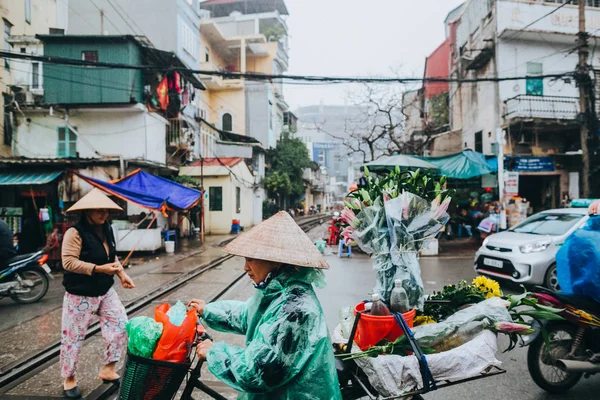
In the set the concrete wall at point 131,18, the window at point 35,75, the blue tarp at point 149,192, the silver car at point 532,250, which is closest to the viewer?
the silver car at point 532,250

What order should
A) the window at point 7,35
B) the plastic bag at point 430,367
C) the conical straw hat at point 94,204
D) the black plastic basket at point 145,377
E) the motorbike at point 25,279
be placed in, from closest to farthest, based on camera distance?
the black plastic basket at point 145,377 → the plastic bag at point 430,367 → the conical straw hat at point 94,204 → the motorbike at point 25,279 → the window at point 7,35

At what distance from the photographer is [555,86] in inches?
712

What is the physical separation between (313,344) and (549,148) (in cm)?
2008

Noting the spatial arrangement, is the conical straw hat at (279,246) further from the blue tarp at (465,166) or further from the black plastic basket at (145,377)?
the blue tarp at (465,166)

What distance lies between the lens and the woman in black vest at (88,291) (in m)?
3.45

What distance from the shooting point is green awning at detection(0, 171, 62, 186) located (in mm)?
11695

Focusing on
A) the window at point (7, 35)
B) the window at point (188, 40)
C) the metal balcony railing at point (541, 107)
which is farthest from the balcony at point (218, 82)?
the metal balcony railing at point (541, 107)

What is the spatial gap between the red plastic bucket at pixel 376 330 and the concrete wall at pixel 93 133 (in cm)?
1541

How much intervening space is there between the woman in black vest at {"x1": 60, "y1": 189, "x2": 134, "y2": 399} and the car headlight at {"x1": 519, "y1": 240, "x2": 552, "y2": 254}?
6846 millimetres


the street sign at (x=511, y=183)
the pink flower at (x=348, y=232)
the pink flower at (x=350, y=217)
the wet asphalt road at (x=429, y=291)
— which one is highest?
the street sign at (x=511, y=183)

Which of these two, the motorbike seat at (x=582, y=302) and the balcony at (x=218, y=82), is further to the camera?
the balcony at (x=218, y=82)

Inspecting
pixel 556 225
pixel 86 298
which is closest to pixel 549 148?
pixel 556 225

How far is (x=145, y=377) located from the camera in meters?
1.72

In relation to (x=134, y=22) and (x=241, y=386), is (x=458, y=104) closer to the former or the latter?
(x=134, y=22)
